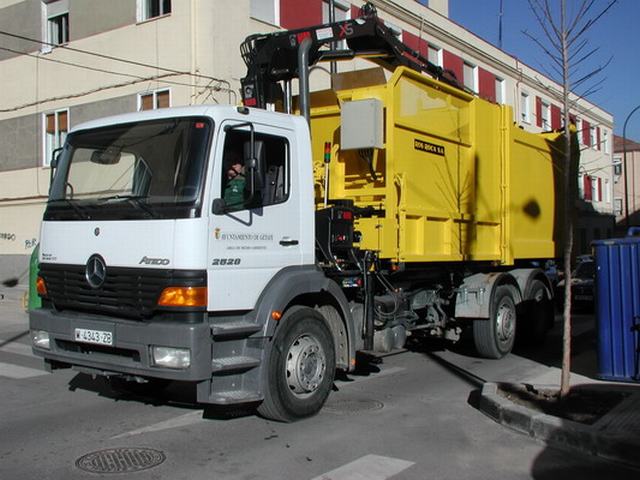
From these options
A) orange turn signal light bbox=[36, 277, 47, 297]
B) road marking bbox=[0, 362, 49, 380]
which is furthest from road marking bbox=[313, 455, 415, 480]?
road marking bbox=[0, 362, 49, 380]

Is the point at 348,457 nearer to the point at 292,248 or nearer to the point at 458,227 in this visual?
the point at 292,248

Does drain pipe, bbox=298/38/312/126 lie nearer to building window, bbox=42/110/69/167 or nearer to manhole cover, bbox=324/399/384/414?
manhole cover, bbox=324/399/384/414

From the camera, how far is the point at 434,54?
1080 inches

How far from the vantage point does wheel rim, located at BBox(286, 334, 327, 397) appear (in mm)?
6207

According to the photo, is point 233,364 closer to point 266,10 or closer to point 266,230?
point 266,230

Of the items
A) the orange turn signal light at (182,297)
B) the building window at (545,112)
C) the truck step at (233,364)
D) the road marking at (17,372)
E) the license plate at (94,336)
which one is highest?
the building window at (545,112)

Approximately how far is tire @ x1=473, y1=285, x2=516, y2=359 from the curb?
3.20 m

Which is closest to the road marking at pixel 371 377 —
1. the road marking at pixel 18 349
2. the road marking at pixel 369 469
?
the road marking at pixel 369 469

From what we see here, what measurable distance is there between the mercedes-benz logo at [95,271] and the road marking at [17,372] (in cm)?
368

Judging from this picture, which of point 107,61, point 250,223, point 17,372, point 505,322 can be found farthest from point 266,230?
point 107,61

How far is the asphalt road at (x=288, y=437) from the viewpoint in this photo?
5043 millimetres

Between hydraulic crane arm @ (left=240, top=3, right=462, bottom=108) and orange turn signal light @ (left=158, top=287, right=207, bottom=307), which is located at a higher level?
hydraulic crane arm @ (left=240, top=3, right=462, bottom=108)

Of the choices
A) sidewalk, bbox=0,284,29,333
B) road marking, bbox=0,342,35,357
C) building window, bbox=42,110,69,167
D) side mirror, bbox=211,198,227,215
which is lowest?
road marking, bbox=0,342,35,357

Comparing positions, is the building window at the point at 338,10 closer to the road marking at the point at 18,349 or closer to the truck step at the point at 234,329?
the road marking at the point at 18,349
